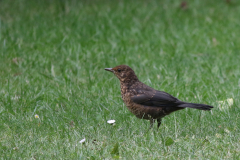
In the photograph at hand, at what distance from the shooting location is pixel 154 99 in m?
5.18

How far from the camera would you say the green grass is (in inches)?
174

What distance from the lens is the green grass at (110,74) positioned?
443cm

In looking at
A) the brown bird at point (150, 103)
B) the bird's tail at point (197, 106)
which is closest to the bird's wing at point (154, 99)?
the brown bird at point (150, 103)

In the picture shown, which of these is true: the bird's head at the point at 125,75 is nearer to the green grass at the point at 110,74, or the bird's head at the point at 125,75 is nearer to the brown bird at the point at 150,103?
the brown bird at the point at 150,103

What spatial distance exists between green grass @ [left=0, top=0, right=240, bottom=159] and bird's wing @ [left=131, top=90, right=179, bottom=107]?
0.30 m

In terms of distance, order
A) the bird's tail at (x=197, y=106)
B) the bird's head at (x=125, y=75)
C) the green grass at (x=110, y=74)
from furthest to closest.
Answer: the bird's head at (x=125, y=75), the bird's tail at (x=197, y=106), the green grass at (x=110, y=74)

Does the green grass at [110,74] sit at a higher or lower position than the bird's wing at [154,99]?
lower

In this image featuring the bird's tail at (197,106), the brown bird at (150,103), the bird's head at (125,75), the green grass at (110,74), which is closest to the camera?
the green grass at (110,74)

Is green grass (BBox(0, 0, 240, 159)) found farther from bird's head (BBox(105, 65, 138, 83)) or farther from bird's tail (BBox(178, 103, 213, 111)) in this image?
bird's head (BBox(105, 65, 138, 83))

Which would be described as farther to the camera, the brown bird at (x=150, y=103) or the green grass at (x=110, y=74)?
the brown bird at (x=150, y=103)

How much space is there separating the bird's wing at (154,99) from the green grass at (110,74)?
30 cm

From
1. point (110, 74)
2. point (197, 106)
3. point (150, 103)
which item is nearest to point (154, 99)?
point (150, 103)

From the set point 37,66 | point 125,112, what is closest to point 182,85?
point 125,112

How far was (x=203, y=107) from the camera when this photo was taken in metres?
4.79
